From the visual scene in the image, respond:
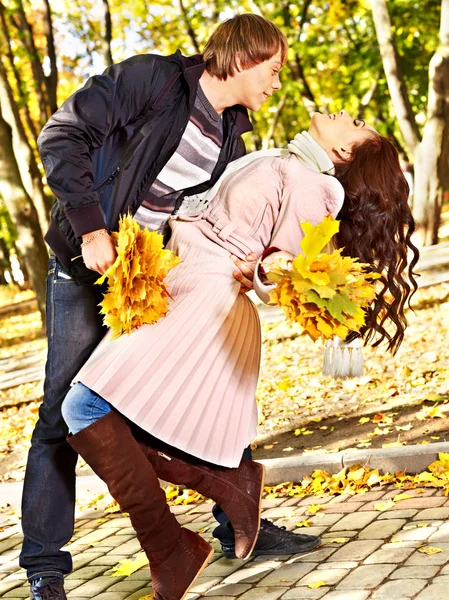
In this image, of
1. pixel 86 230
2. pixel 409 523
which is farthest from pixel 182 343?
pixel 409 523

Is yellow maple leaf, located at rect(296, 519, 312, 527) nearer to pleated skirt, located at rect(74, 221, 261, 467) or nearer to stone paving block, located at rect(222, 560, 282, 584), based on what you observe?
stone paving block, located at rect(222, 560, 282, 584)

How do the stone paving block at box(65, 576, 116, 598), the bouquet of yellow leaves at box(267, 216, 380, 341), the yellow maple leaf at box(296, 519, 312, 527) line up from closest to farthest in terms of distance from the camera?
the bouquet of yellow leaves at box(267, 216, 380, 341) → the stone paving block at box(65, 576, 116, 598) → the yellow maple leaf at box(296, 519, 312, 527)

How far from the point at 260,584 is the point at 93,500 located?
2185 millimetres

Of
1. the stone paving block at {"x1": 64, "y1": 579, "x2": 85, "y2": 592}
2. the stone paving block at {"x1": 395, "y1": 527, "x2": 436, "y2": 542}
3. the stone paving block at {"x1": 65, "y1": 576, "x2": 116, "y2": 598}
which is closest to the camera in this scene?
the stone paving block at {"x1": 395, "y1": 527, "x2": 436, "y2": 542}

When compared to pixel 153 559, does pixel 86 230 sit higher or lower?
higher

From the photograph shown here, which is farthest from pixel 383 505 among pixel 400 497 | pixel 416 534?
pixel 416 534

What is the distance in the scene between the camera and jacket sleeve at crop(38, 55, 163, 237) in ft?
10.6

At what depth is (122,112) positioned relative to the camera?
11.0 feet

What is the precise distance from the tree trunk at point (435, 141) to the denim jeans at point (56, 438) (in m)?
10.9

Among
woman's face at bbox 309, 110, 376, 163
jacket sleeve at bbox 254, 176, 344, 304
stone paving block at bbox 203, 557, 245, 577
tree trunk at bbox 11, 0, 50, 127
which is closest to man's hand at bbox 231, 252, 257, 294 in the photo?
jacket sleeve at bbox 254, 176, 344, 304

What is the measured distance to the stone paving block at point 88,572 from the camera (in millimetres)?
4199

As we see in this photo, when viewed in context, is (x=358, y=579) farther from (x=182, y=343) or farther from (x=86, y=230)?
(x=86, y=230)

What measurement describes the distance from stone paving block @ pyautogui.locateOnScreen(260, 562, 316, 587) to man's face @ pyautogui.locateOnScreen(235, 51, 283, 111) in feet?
6.24

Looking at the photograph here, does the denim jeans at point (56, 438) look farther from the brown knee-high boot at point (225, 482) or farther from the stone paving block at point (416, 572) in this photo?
the stone paving block at point (416, 572)
